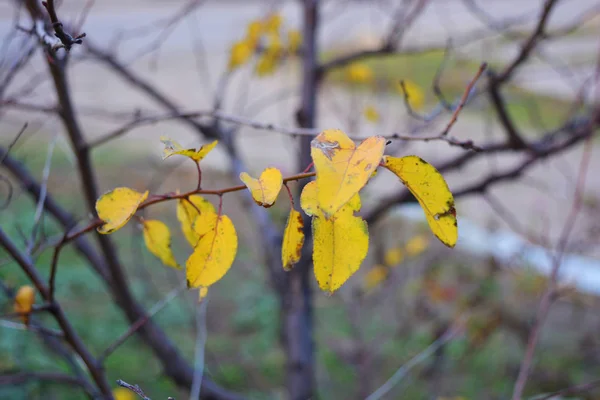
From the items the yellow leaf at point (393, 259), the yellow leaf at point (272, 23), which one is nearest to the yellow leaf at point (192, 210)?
the yellow leaf at point (272, 23)

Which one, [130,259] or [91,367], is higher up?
[130,259]

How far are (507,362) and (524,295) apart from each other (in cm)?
36

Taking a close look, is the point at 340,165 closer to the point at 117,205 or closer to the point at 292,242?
the point at 292,242

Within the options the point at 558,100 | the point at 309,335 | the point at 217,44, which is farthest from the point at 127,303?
the point at 217,44

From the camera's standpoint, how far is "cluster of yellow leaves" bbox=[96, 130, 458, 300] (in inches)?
15.5

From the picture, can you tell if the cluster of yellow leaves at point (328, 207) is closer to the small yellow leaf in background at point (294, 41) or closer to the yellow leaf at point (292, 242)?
the yellow leaf at point (292, 242)

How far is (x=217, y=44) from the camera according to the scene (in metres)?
8.52

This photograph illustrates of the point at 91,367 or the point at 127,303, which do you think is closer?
the point at 91,367

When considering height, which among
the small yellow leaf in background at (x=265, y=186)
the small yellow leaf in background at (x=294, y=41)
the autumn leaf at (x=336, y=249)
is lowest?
the autumn leaf at (x=336, y=249)

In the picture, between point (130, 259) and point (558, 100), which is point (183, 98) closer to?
point (130, 259)

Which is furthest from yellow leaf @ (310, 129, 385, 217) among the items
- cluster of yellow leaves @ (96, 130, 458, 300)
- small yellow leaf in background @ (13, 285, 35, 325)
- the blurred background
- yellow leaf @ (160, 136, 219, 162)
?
small yellow leaf in background @ (13, 285, 35, 325)

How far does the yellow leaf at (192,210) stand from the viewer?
20.8 inches

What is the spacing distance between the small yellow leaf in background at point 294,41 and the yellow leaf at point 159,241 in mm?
1193

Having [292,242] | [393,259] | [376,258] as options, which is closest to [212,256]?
[292,242]
